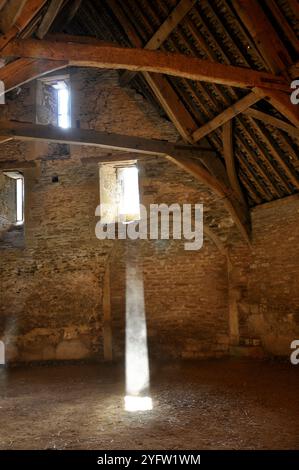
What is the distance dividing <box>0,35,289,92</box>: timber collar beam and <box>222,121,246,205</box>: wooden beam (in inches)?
55.1

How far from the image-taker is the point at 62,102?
848cm

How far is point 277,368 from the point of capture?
5.77m

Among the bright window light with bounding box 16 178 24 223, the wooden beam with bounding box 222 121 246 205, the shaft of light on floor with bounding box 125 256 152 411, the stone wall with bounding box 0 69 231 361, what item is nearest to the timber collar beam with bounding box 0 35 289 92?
the wooden beam with bounding box 222 121 246 205

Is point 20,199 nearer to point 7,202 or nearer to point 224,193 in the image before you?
point 7,202

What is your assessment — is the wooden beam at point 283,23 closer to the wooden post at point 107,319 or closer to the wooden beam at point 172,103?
the wooden beam at point 172,103

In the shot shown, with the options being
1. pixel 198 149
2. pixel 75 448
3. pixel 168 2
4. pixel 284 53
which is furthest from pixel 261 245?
pixel 75 448

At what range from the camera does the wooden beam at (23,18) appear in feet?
11.4

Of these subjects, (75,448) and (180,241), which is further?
(180,241)

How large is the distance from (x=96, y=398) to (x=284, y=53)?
4.35 meters

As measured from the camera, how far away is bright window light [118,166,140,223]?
769 centimetres

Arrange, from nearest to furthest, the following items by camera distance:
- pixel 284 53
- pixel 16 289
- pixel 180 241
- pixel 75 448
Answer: pixel 75 448 → pixel 284 53 → pixel 180 241 → pixel 16 289

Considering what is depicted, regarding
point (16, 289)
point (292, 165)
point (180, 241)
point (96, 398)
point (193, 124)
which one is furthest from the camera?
point (16, 289)

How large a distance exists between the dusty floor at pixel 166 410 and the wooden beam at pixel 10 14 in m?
3.53

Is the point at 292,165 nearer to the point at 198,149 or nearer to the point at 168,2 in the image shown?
the point at 198,149
